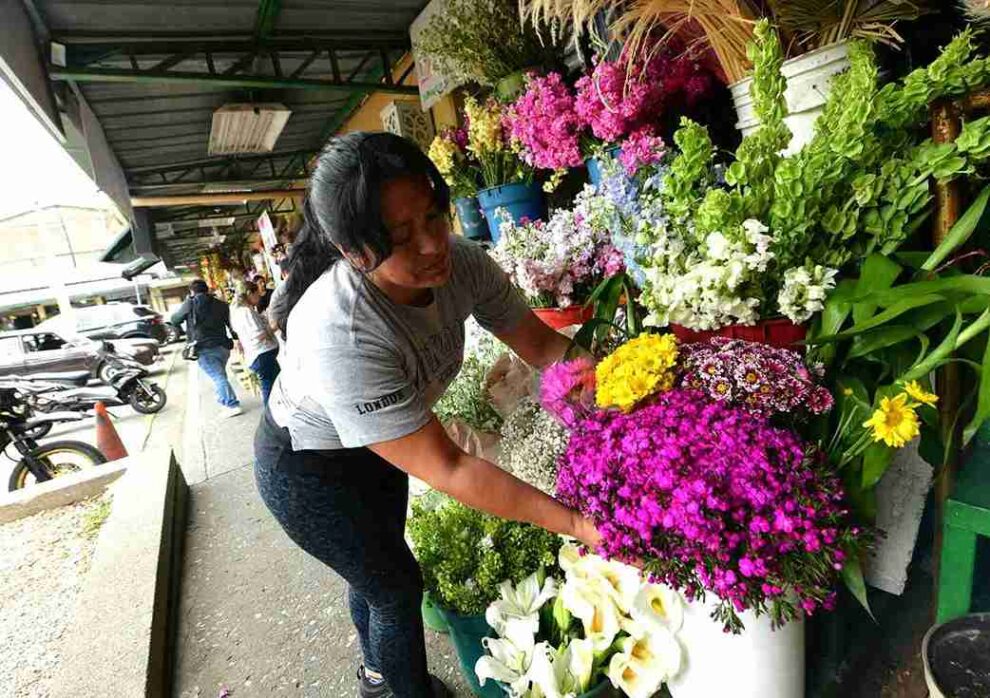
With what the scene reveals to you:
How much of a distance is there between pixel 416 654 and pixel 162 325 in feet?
51.2

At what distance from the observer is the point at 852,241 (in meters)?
1.07

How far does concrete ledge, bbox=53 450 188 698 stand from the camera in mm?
2107

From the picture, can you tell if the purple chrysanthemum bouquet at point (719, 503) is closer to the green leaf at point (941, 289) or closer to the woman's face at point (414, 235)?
the green leaf at point (941, 289)

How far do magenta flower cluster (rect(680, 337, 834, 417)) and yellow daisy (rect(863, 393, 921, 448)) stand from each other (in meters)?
0.12

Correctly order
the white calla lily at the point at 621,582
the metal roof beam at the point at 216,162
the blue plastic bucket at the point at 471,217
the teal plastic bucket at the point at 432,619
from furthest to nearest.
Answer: the metal roof beam at the point at 216,162, the blue plastic bucket at the point at 471,217, the teal plastic bucket at the point at 432,619, the white calla lily at the point at 621,582

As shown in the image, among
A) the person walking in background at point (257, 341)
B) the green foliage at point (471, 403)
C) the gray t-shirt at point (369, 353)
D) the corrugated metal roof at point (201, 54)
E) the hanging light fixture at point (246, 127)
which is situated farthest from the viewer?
the person walking in background at point (257, 341)

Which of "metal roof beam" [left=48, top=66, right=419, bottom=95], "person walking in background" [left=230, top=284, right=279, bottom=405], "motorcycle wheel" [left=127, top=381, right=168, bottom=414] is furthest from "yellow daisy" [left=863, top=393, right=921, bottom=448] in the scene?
"motorcycle wheel" [left=127, top=381, right=168, bottom=414]

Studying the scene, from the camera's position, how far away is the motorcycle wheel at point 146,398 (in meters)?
7.53

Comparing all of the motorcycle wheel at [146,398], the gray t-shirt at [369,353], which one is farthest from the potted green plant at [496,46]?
the motorcycle wheel at [146,398]

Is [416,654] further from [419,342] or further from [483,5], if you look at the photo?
[483,5]

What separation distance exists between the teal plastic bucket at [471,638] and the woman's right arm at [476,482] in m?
0.80

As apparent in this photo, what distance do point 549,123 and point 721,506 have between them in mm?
1287

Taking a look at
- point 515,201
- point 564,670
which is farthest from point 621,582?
point 515,201

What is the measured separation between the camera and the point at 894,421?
31.7 inches
